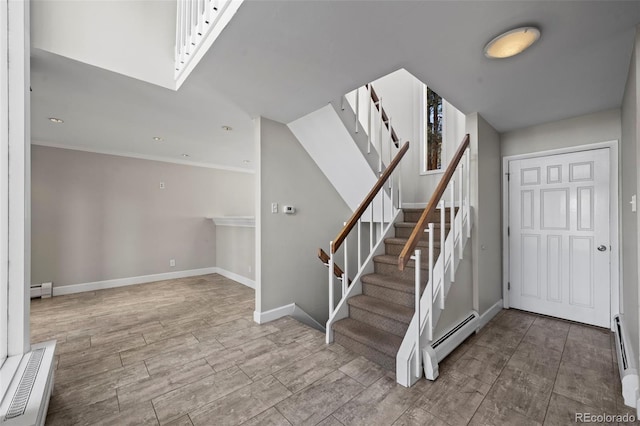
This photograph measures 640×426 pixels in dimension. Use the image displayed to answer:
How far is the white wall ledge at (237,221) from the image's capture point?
447 cm

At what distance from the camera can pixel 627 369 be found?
5.50 ft

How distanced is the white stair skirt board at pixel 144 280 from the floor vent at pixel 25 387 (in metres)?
2.90

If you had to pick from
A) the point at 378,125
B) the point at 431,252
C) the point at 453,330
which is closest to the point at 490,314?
the point at 453,330

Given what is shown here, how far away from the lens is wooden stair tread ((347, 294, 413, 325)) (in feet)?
7.16

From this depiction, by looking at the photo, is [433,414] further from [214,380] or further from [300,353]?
[214,380]

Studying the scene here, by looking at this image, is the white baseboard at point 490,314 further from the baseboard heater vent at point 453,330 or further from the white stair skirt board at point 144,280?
the white stair skirt board at point 144,280

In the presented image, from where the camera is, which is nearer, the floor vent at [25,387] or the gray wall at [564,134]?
the floor vent at [25,387]

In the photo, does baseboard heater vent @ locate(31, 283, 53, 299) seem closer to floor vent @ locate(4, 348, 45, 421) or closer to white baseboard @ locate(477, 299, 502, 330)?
floor vent @ locate(4, 348, 45, 421)

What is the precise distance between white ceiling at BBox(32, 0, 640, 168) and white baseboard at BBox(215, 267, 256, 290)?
2.59 metres

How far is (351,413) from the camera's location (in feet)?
5.09

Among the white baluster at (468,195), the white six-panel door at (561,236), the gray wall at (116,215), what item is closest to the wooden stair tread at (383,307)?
the white baluster at (468,195)

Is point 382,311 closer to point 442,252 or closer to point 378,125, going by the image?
point 442,252

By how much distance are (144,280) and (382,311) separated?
175 inches

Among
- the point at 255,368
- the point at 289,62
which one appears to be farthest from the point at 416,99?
the point at 255,368
